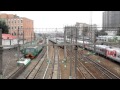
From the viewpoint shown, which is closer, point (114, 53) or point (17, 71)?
point (17, 71)

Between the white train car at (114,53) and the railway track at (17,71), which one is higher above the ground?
the white train car at (114,53)

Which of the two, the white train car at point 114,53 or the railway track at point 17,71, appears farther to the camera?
the white train car at point 114,53

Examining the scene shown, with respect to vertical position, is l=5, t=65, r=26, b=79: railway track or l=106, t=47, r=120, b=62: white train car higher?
l=106, t=47, r=120, b=62: white train car

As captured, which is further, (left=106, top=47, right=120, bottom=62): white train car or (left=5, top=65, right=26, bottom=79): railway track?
(left=106, top=47, right=120, bottom=62): white train car

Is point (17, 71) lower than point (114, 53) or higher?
lower
